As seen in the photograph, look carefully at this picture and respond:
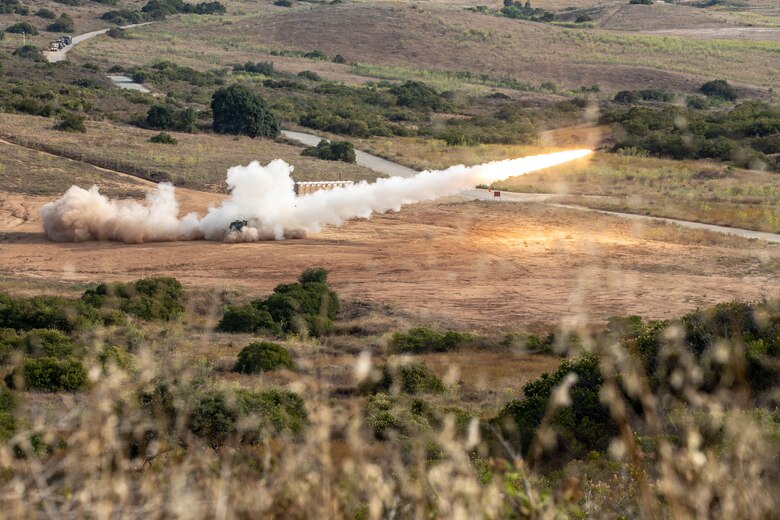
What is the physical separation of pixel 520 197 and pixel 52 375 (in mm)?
41268

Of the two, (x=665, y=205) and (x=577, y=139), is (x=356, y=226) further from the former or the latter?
(x=577, y=139)

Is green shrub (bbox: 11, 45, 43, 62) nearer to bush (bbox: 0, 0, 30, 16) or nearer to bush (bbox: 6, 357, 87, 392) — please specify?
→ bush (bbox: 0, 0, 30, 16)

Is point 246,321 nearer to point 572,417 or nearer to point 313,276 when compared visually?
point 313,276

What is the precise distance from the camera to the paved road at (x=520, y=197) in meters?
50.0

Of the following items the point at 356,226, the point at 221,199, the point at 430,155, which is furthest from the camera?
the point at 430,155

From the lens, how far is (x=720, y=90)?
120m

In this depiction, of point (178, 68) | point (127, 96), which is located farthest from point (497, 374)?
point (178, 68)

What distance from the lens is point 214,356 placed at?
26672 millimetres

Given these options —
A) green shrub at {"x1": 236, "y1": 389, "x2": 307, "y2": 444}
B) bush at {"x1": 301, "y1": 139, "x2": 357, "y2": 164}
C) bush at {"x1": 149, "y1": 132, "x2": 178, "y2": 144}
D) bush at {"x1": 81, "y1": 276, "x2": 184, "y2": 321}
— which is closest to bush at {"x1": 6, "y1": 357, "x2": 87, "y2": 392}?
green shrub at {"x1": 236, "y1": 389, "x2": 307, "y2": 444}

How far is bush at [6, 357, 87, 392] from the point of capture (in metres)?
21.7

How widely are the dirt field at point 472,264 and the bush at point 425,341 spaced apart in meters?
3.05

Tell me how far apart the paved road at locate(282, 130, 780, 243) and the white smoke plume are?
9.58 m

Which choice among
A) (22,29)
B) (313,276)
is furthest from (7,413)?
(22,29)

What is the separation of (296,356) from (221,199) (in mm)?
29063
